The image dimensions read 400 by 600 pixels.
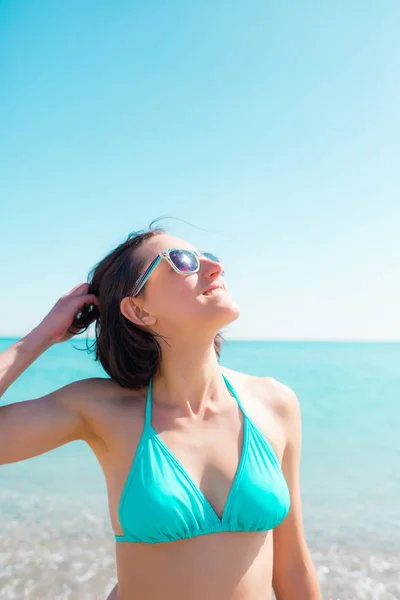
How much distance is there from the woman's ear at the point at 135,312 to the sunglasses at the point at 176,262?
0.18 feet

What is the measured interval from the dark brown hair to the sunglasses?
5cm

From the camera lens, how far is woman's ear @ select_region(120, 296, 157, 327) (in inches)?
110

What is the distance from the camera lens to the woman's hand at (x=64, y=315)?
9.01ft

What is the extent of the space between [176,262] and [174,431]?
91 cm

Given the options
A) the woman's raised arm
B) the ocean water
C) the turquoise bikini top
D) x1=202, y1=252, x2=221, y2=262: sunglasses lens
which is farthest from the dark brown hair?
the ocean water

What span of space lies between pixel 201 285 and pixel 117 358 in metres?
0.64

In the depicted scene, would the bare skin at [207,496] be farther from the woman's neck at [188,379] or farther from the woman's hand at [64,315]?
the woman's hand at [64,315]

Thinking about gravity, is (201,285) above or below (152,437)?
above

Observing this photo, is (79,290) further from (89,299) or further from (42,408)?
(42,408)

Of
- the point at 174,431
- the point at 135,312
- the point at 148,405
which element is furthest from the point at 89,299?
the point at 174,431

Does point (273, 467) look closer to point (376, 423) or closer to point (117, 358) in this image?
point (117, 358)

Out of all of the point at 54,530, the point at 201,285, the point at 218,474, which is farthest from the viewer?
the point at 54,530

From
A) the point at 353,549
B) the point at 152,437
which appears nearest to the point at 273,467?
the point at 152,437

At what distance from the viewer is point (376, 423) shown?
16625mm
